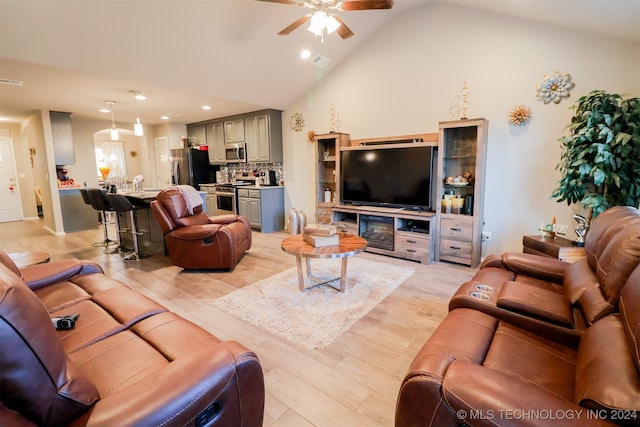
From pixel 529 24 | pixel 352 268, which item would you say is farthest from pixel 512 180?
pixel 352 268

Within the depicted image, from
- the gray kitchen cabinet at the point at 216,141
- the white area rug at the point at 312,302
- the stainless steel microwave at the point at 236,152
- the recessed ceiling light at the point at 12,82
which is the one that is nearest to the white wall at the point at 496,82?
the white area rug at the point at 312,302

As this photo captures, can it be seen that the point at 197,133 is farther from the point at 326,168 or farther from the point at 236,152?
the point at 326,168

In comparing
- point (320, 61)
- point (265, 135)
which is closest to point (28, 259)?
point (265, 135)

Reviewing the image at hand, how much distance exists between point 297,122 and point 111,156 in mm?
7233

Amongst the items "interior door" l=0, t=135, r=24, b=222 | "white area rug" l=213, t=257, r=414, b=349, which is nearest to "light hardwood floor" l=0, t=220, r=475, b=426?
"white area rug" l=213, t=257, r=414, b=349

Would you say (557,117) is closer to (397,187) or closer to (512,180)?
(512,180)

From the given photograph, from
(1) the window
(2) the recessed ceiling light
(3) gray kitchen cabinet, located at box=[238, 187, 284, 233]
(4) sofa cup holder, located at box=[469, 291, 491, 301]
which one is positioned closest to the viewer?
(4) sofa cup holder, located at box=[469, 291, 491, 301]

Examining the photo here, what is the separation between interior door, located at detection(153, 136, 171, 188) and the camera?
8239 millimetres

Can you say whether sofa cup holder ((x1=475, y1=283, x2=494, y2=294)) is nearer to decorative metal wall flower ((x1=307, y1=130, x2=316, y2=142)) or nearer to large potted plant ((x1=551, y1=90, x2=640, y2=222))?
large potted plant ((x1=551, y1=90, x2=640, y2=222))

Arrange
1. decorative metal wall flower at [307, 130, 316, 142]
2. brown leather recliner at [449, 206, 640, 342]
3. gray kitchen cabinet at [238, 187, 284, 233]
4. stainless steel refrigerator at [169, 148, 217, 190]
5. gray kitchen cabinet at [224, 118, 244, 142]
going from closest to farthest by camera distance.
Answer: brown leather recliner at [449, 206, 640, 342] → decorative metal wall flower at [307, 130, 316, 142] → gray kitchen cabinet at [238, 187, 284, 233] → gray kitchen cabinet at [224, 118, 244, 142] → stainless steel refrigerator at [169, 148, 217, 190]

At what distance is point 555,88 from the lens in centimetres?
347

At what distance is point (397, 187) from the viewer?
445 centimetres

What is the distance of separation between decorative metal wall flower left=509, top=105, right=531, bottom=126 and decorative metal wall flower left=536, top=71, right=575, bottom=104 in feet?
0.58

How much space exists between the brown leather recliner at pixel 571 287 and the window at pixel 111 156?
35.5 feet
